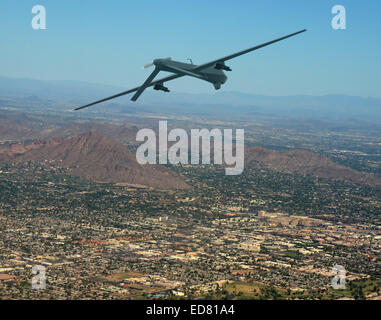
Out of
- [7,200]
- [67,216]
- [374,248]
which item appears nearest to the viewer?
[374,248]

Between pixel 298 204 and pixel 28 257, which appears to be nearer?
pixel 28 257

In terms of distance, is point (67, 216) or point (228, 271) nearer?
point (228, 271)
